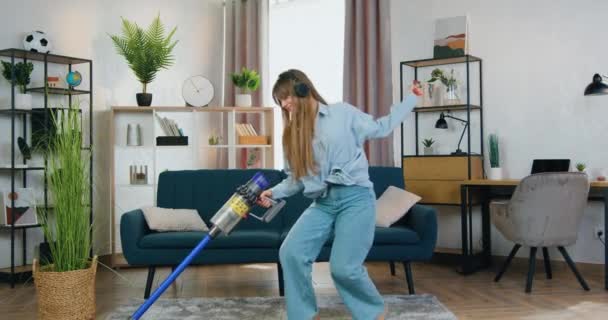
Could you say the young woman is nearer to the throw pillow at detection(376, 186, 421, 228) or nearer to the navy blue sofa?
the navy blue sofa

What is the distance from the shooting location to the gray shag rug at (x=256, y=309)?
3.65 m

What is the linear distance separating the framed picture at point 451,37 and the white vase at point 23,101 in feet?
10.8

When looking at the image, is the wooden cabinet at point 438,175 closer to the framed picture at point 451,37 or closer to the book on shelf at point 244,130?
the framed picture at point 451,37

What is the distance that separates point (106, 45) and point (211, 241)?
2.75 meters

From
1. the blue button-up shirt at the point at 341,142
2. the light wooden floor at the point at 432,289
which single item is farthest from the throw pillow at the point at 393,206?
the blue button-up shirt at the point at 341,142

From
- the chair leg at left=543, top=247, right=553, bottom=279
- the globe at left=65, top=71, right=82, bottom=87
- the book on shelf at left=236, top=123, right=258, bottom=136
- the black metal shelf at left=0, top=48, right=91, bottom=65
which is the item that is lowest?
the chair leg at left=543, top=247, right=553, bottom=279

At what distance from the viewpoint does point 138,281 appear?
16.2 feet

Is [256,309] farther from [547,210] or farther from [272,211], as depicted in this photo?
[547,210]

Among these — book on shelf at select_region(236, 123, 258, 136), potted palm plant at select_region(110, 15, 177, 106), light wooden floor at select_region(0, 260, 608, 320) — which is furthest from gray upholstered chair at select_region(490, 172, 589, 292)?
potted palm plant at select_region(110, 15, 177, 106)

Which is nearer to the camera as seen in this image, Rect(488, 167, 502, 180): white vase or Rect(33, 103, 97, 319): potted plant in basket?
Rect(33, 103, 97, 319): potted plant in basket

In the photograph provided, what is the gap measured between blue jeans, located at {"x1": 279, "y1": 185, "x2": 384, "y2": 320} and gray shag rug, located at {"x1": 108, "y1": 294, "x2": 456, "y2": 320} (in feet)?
2.09

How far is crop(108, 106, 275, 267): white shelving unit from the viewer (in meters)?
5.83

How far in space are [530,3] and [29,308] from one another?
4.29m

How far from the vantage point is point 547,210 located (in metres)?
4.31
